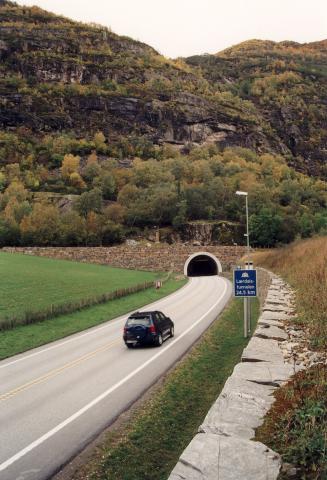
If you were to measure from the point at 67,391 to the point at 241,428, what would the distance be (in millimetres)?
7324

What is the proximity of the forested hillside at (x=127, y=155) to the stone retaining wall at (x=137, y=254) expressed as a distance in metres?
5.52

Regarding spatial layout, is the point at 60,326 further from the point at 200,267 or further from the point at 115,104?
the point at 115,104

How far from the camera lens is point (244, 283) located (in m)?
18.5

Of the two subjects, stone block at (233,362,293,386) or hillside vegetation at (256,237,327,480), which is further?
stone block at (233,362,293,386)

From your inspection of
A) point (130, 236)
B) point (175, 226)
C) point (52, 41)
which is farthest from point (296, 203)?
point (52, 41)

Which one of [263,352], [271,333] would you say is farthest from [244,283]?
[263,352]

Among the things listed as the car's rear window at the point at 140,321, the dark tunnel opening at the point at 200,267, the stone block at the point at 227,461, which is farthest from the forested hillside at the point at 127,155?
the stone block at the point at 227,461

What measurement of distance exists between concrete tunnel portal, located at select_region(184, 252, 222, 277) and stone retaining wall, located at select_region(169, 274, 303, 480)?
6207cm

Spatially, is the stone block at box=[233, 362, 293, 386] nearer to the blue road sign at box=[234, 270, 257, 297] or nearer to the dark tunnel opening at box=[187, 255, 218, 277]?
the blue road sign at box=[234, 270, 257, 297]

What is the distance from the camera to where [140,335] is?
18.4m

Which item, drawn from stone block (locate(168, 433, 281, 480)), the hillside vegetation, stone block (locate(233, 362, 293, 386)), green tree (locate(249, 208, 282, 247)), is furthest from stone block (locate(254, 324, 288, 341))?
green tree (locate(249, 208, 282, 247))

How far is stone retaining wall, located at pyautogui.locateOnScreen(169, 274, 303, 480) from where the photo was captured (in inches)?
201

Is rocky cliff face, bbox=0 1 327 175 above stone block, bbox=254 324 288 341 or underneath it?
above

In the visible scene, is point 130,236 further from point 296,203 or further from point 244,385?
point 244,385
